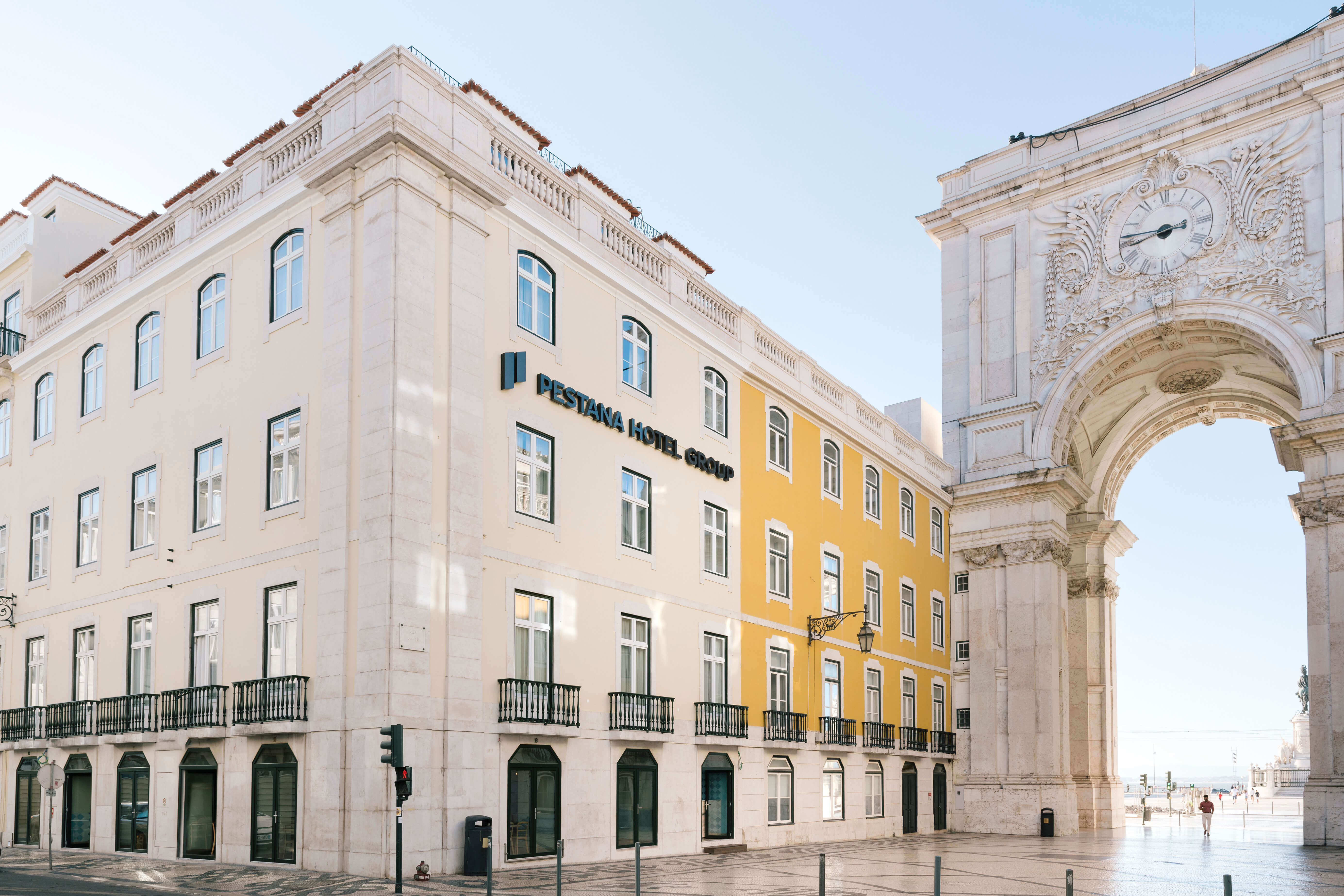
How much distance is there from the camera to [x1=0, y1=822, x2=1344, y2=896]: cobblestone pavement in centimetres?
1770

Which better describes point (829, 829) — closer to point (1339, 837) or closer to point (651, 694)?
point (651, 694)

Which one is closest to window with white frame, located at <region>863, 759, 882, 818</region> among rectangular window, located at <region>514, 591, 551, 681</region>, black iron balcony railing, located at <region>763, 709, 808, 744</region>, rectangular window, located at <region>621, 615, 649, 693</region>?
black iron balcony railing, located at <region>763, 709, 808, 744</region>

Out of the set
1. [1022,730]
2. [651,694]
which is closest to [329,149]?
[651,694]

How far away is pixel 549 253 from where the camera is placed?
78.0 feet

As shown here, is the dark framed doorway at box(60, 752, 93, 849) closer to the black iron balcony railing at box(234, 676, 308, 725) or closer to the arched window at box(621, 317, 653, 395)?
the black iron balcony railing at box(234, 676, 308, 725)

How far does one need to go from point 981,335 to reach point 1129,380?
6.88 meters

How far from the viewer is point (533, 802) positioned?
21141 millimetres

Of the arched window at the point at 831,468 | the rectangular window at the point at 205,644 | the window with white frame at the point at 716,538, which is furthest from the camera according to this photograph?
the arched window at the point at 831,468

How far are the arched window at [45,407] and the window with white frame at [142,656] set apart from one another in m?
Result: 7.26

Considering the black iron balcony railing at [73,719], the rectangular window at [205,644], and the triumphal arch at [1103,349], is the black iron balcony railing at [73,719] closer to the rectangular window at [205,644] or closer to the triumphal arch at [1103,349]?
the rectangular window at [205,644]

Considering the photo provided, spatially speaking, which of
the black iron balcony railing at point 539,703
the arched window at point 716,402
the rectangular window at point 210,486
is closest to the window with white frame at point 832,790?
the arched window at point 716,402

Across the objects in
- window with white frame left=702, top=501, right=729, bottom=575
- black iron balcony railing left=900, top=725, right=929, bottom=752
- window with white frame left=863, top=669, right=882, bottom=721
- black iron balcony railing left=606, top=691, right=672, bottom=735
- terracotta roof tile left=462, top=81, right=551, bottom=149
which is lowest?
black iron balcony railing left=900, top=725, right=929, bottom=752

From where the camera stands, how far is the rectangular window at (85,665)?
25625 mm

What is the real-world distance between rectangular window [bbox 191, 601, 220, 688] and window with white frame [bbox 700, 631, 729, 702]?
10.3 meters
